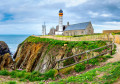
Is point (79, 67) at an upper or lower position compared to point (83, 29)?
lower

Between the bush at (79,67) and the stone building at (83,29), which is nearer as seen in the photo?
the bush at (79,67)

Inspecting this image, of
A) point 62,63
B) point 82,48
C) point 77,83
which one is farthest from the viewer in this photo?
point 82,48

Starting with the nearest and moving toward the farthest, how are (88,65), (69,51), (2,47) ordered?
(88,65) → (69,51) → (2,47)

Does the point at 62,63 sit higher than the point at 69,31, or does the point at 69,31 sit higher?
the point at 69,31

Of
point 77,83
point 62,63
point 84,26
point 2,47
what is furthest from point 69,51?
point 2,47

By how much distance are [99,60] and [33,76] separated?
6.59 meters

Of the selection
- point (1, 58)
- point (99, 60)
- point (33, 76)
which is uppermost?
point (99, 60)

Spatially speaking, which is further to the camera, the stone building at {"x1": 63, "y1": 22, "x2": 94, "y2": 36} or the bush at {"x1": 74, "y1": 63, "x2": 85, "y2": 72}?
the stone building at {"x1": 63, "y1": 22, "x2": 94, "y2": 36}

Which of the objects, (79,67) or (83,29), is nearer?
(79,67)

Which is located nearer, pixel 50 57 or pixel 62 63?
pixel 62 63

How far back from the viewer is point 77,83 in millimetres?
5895

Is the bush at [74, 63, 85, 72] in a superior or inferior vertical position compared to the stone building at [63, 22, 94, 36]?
inferior

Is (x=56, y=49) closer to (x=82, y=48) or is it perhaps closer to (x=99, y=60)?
(x=82, y=48)

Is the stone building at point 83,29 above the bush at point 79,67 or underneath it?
above
